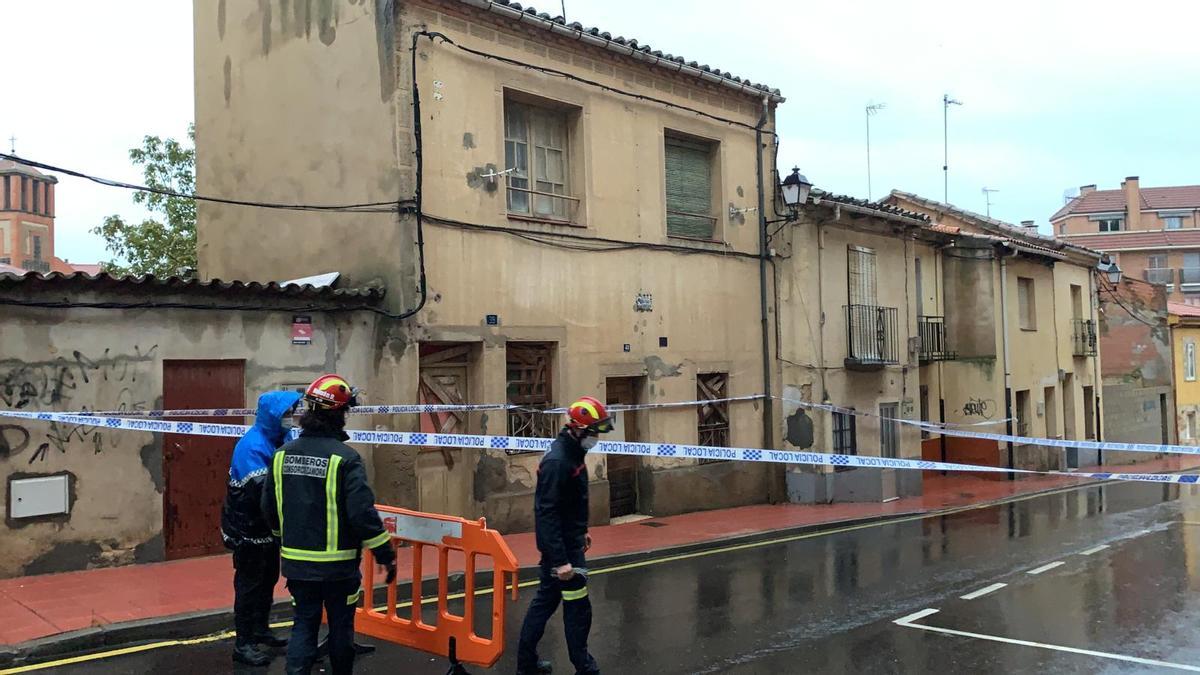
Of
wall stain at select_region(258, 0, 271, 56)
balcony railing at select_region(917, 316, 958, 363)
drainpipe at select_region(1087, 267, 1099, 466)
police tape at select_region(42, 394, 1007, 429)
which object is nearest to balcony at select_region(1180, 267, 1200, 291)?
drainpipe at select_region(1087, 267, 1099, 466)

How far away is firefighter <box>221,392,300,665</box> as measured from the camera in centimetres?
588

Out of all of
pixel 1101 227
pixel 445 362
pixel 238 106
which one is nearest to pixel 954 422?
pixel 445 362

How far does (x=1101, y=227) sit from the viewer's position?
2625 inches

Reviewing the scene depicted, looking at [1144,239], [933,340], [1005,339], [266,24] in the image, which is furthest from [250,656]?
[1144,239]

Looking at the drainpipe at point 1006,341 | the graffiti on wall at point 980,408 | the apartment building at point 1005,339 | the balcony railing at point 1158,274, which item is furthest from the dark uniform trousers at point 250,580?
the balcony railing at point 1158,274

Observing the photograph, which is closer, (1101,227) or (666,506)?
(666,506)

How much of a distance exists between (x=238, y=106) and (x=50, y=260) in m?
73.3

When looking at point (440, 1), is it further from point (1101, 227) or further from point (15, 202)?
point (15, 202)

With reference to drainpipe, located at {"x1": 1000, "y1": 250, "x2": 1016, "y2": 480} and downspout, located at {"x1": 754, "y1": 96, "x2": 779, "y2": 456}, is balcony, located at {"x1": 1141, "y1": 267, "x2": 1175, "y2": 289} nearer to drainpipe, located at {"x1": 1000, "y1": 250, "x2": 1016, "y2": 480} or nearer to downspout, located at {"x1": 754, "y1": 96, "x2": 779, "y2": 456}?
drainpipe, located at {"x1": 1000, "y1": 250, "x2": 1016, "y2": 480}

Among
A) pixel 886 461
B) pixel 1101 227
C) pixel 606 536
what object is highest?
pixel 1101 227

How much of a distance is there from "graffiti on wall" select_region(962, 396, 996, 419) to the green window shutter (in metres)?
10.8

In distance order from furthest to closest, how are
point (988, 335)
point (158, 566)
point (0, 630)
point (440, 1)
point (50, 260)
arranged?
point (50, 260) < point (988, 335) < point (440, 1) < point (158, 566) < point (0, 630)

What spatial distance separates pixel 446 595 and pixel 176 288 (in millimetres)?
5309

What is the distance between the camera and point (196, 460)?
9688mm
